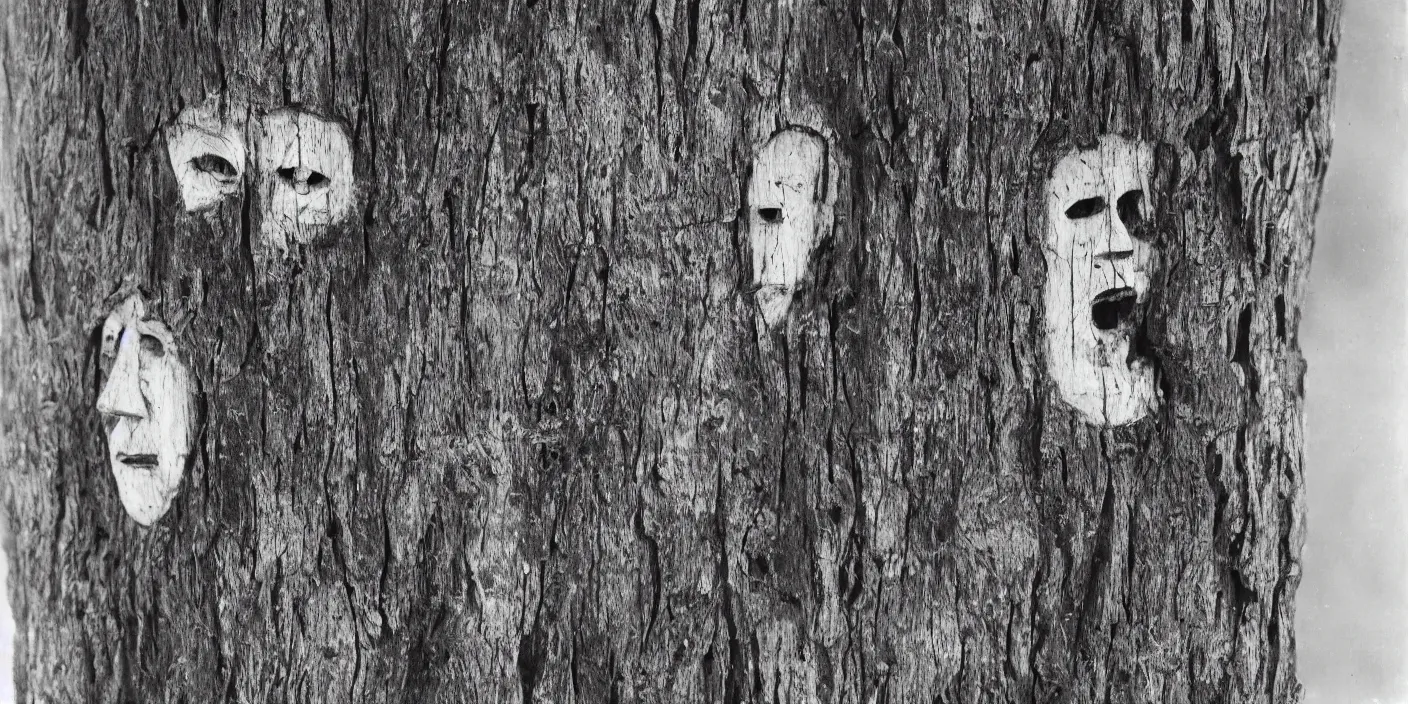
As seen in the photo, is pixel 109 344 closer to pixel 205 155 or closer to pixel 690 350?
pixel 205 155

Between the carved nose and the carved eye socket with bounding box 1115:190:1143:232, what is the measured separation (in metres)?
1.60

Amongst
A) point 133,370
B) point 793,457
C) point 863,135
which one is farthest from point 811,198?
point 133,370

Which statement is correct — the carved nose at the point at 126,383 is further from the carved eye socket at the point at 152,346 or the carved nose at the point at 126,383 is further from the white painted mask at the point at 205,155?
the white painted mask at the point at 205,155

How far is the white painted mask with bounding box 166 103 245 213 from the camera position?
5.01 ft

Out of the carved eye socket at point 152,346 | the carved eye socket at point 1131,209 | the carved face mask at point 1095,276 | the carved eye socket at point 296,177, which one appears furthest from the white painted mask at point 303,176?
the carved eye socket at point 1131,209

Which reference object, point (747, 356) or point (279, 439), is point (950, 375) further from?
point (279, 439)

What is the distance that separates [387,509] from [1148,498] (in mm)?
1218

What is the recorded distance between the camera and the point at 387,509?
4.97 feet

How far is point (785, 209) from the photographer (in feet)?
4.91

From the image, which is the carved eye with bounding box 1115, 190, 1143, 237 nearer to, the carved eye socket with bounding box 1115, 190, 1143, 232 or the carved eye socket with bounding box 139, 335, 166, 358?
the carved eye socket with bounding box 1115, 190, 1143, 232

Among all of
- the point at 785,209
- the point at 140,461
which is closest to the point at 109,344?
the point at 140,461

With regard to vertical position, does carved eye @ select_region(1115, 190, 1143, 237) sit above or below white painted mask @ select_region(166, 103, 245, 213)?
below

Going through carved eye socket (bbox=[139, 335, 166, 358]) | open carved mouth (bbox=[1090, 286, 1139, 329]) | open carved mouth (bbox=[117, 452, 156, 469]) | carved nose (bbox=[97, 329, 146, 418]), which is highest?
open carved mouth (bbox=[1090, 286, 1139, 329])

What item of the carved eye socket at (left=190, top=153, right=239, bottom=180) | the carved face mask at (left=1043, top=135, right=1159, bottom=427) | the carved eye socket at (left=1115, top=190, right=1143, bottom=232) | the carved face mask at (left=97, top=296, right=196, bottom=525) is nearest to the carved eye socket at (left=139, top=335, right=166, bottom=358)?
the carved face mask at (left=97, top=296, right=196, bottom=525)
